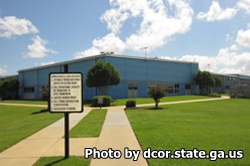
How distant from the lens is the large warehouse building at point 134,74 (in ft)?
163

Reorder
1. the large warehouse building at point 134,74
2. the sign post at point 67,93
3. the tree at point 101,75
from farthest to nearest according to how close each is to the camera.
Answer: the large warehouse building at point 134,74 → the tree at point 101,75 → the sign post at point 67,93

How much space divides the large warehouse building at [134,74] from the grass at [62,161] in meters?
40.9

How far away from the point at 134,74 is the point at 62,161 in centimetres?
4559

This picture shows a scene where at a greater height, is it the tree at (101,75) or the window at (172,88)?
the tree at (101,75)

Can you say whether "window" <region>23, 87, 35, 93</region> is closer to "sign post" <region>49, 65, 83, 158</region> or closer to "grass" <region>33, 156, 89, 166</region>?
"sign post" <region>49, 65, 83, 158</region>

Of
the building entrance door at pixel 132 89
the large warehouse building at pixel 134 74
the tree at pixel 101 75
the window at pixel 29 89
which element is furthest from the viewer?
the window at pixel 29 89

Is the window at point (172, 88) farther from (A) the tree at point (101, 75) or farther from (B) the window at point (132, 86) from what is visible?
(A) the tree at point (101, 75)

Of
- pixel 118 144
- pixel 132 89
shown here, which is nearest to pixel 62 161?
pixel 118 144

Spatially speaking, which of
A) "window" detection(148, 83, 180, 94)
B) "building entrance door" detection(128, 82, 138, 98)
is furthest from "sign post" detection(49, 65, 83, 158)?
"window" detection(148, 83, 180, 94)

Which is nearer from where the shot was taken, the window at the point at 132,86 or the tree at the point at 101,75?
the tree at the point at 101,75

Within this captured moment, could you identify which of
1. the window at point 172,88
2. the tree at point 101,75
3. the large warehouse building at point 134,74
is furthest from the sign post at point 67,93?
the window at point 172,88

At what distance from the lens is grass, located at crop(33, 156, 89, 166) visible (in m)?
6.35

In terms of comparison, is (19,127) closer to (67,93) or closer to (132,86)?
(67,93)

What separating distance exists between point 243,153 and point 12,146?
705cm
